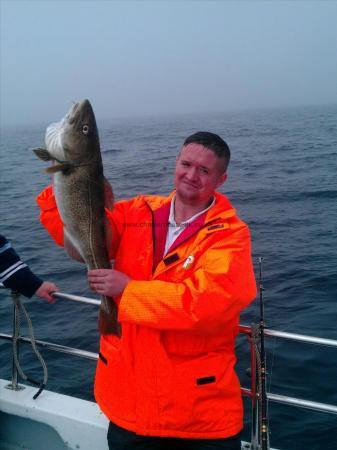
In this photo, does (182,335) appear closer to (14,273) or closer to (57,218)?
(57,218)

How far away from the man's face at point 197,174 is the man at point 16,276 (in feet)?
4.35

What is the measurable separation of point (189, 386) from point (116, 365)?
0.52m

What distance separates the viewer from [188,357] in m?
2.79

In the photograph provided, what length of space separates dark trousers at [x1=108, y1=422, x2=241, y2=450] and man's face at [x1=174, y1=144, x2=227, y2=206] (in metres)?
1.58

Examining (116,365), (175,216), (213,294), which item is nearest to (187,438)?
(116,365)

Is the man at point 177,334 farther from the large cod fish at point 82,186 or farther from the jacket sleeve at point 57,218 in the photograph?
the large cod fish at point 82,186

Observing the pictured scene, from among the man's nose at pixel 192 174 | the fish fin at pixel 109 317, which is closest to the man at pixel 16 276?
the fish fin at pixel 109 317

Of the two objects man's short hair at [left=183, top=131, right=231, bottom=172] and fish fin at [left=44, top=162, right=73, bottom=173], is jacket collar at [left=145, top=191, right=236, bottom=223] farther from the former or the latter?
fish fin at [left=44, top=162, right=73, bottom=173]

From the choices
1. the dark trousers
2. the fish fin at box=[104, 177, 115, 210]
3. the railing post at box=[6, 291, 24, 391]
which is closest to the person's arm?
the fish fin at box=[104, 177, 115, 210]

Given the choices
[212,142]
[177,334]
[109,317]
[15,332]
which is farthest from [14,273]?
[212,142]

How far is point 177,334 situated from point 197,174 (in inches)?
43.8

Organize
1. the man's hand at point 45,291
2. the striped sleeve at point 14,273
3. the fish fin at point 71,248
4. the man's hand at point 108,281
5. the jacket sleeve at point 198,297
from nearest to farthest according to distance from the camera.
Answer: the jacket sleeve at point 198,297 → the man's hand at point 108,281 → the fish fin at point 71,248 → the striped sleeve at point 14,273 → the man's hand at point 45,291

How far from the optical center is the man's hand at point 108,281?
8.95 ft

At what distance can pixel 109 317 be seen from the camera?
293cm
